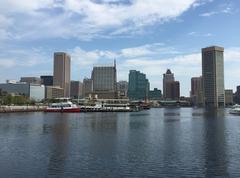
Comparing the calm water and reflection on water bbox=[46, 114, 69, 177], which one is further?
reflection on water bbox=[46, 114, 69, 177]

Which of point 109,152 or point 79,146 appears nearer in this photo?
point 109,152

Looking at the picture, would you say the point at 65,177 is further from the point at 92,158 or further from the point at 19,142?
the point at 19,142

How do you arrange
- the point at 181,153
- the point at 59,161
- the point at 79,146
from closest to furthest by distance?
1. the point at 59,161
2. the point at 181,153
3. the point at 79,146

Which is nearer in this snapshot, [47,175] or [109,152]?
[47,175]

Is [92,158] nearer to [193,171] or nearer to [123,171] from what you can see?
[123,171]

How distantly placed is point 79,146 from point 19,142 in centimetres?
1362

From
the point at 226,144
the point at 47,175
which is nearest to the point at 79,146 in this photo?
the point at 47,175

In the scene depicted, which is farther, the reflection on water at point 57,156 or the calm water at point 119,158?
the reflection on water at point 57,156

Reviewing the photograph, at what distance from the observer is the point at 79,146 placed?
6347 centimetres

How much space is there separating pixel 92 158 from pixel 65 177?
434 inches

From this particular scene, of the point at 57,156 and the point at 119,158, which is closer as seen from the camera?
the point at 119,158

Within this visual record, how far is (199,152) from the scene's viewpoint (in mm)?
56781

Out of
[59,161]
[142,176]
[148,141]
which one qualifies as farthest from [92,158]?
[148,141]

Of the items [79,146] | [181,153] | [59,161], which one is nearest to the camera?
[59,161]
